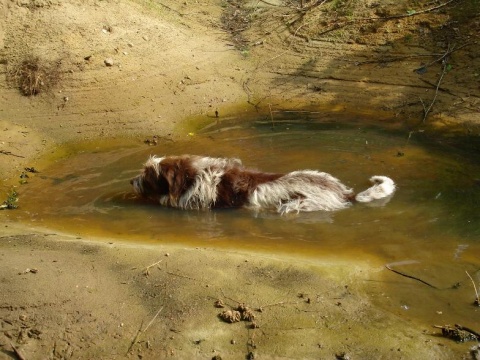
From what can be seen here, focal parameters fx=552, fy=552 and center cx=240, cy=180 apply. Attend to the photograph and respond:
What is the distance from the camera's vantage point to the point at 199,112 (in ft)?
31.7

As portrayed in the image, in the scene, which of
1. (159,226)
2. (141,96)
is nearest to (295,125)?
(141,96)

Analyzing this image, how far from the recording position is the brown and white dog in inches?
268

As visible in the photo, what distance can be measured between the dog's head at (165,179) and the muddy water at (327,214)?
184mm

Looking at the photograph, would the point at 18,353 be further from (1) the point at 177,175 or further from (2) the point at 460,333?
(1) the point at 177,175

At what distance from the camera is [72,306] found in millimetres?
4516

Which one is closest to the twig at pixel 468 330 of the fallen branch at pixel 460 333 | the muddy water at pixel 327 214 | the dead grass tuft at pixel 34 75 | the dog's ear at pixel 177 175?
the fallen branch at pixel 460 333

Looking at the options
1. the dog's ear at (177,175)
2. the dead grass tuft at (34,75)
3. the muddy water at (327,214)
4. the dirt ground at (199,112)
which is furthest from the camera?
the dead grass tuft at (34,75)

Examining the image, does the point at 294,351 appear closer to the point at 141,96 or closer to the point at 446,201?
the point at 446,201

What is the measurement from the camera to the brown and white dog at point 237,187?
680 centimetres

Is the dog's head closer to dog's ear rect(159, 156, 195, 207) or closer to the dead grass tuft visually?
dog's ear rect(159, 156, 195, 207)

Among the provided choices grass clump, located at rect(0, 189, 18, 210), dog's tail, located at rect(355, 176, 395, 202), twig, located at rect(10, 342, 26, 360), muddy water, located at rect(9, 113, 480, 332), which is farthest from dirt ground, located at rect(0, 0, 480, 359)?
dog's tail, located at rect(355, 176, 395, 202)

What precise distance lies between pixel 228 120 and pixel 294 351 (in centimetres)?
590

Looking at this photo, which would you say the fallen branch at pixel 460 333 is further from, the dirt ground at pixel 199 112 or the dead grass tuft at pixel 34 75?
the dead grass tuft at pixel 34 75

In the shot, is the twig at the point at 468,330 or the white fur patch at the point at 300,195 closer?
the twig at the point at 468,330
